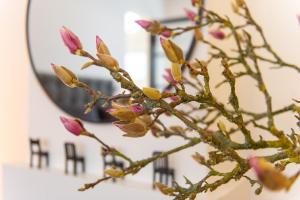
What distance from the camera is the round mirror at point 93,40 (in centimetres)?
84

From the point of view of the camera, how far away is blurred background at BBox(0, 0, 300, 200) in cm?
70

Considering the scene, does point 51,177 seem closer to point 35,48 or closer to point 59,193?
point 59,193

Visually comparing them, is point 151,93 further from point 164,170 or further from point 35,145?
point 35,145

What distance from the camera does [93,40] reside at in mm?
991

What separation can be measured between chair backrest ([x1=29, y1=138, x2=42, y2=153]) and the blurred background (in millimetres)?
16

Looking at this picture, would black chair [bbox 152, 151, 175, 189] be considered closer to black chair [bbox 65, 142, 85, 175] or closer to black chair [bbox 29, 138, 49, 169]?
black chair [bbox 65, 142, 85, 175]

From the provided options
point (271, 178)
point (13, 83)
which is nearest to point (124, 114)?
point (271, 178)

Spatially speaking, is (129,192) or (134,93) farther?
(129,192)

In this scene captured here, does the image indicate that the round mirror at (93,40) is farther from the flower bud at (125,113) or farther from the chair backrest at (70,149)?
the flower bud at (125,113)

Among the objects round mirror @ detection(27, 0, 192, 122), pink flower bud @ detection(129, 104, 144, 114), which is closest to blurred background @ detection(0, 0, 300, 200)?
round mirror @ detection(27, 0, 192, 122)

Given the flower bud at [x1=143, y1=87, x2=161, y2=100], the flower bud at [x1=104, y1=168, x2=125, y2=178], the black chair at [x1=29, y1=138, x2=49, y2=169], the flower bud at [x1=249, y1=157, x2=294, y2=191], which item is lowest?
the black chair at [x1=29, y1=138, x2=49, y2=169]

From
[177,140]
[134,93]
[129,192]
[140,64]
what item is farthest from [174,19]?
[134,93]

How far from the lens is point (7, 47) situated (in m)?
1.21

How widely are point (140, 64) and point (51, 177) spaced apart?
44 cm
